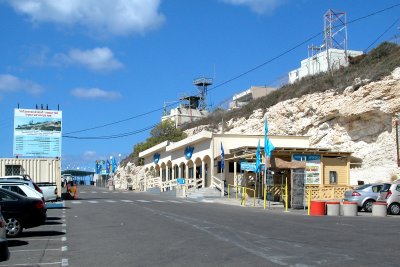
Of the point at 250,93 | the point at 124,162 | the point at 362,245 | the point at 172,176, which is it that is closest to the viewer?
the point at 362,245

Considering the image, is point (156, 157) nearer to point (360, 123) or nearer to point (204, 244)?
point (360, 123)

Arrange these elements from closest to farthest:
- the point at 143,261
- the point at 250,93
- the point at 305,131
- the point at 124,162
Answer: the point at 143,261
the point at 305,131
the point at 250,93
the point at 124,162

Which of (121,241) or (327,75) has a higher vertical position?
(327,75)

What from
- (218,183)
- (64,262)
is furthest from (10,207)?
(218,183)

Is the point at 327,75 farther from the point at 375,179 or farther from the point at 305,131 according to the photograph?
the point at 375,179

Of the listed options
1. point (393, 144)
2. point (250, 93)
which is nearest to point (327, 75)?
point (393, 144)

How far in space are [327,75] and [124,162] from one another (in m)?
67.8

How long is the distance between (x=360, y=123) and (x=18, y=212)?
35.1 m

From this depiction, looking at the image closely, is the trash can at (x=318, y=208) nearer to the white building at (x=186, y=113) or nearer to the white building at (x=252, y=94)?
the white building at (x=252, y=94)

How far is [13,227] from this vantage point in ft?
51.4

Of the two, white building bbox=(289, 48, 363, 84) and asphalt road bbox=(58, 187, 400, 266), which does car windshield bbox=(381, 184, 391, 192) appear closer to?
asphalt road bbox=(58, 187, 400, 266)

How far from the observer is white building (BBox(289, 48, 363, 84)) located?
62.4m

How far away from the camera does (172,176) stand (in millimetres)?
63625

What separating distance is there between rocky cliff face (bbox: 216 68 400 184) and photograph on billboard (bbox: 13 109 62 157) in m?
23.2
